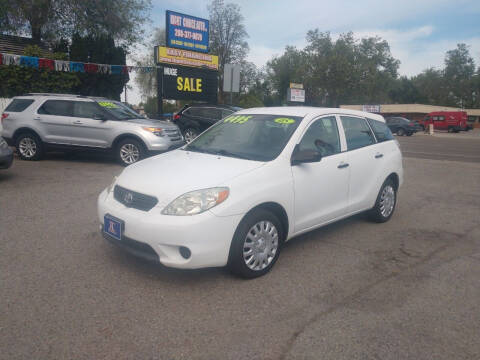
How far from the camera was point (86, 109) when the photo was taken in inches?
413

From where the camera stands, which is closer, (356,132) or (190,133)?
(356,132)

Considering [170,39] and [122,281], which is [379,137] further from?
[170,39]

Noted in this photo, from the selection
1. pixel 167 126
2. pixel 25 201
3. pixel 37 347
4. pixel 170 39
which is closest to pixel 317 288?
pixel 37 347

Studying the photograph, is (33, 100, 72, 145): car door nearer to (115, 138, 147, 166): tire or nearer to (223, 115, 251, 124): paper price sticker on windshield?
(115, 138, 147, 166): tire

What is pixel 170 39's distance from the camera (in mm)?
17688

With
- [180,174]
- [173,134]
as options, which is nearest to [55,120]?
[173,134]

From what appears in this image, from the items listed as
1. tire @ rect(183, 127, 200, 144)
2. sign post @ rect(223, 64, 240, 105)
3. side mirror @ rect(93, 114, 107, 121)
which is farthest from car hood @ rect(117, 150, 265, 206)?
tire @ rect(183, 127, 200, 144)

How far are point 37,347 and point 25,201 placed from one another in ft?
14.6

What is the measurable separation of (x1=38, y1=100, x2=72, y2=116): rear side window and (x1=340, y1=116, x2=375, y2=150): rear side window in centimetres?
780

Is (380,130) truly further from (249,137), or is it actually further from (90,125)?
(90,125)

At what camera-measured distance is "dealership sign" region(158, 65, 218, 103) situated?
16109 mm

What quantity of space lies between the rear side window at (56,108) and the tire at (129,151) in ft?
5.27

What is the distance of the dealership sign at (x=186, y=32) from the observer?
58.6 feet

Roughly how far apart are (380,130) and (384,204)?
44.1 inches
